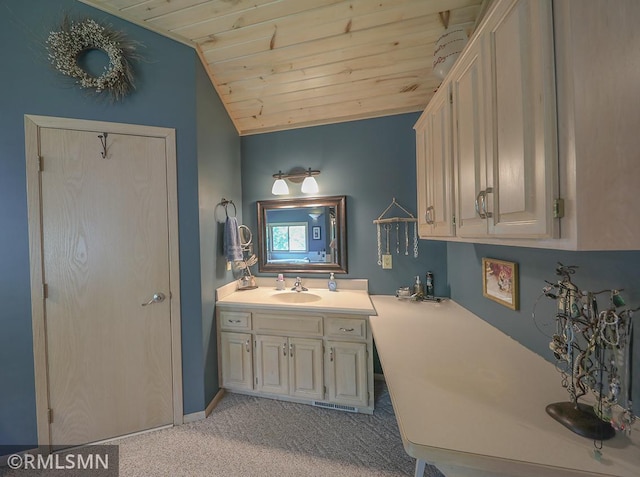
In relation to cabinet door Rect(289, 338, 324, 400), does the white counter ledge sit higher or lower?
higher

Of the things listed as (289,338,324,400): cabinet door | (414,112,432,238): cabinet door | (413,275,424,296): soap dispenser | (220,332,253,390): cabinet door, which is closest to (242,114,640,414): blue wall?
(413,275,424,296): soap dispenser

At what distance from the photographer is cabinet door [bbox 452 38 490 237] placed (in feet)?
3.29

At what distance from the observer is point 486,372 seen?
1.03 m

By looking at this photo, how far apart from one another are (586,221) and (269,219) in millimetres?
2319

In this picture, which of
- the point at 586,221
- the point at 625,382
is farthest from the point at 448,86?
the point at 625,382

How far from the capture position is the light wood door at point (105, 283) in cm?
166

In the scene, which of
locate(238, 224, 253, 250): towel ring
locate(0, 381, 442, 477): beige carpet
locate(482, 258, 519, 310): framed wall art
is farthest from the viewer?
locate(238, 224, 253, 250): towel ring

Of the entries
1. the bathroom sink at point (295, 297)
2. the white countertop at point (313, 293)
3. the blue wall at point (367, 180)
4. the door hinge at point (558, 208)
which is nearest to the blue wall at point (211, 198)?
the white countertop at point (313, 293)

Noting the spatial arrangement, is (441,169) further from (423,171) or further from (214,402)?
(214,402)

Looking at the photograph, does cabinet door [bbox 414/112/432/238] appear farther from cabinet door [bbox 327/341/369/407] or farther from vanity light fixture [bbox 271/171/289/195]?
vanity light fixture [bbox 271/171/289/195]

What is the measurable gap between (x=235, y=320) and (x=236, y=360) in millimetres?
346

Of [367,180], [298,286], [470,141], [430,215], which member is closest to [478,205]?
[470,141]

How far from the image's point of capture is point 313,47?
74.2 inches

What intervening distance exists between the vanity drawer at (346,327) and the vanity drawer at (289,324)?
9 cm
